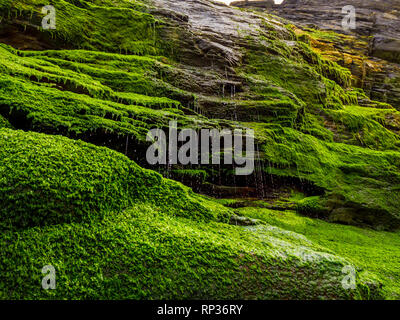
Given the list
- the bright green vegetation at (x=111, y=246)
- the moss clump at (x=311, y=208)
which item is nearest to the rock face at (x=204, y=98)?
the moss clump at (x=311, y=208)

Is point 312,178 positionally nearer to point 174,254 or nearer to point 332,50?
point 174,254

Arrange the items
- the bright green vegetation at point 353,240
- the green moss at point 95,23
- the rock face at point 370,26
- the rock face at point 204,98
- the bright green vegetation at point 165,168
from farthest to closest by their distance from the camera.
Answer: the rock face at point 370,26, the green moss at point 95,23, the rock face at point 204,98, the bright green vegetation at point 353,240, the bright green vegetation at point 165,168

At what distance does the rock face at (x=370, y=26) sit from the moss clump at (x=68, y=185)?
27.1 meters

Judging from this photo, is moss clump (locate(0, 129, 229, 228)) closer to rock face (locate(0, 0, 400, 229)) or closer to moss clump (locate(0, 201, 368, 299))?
moss clump (locate(0, 201, 368, 299))

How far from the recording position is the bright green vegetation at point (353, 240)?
20.2 ft

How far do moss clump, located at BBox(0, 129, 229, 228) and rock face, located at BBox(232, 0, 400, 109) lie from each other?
1068 inches

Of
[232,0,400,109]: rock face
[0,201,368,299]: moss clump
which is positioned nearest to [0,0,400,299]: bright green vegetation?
[0,201,368,299]: moss clump

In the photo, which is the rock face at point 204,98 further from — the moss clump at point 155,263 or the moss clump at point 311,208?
the moss clump at point 155,263

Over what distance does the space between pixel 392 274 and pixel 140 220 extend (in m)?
6.25

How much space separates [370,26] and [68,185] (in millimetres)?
44725

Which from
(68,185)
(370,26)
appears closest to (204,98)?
(68,185)

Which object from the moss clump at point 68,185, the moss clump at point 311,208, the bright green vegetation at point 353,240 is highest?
the moss clump at point 68,185

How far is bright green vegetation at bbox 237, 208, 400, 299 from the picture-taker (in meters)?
6.14
